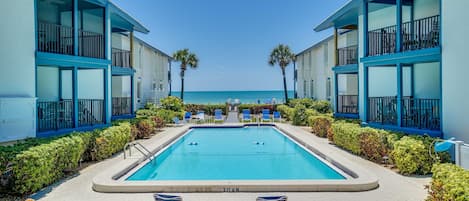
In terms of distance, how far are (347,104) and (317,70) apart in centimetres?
866

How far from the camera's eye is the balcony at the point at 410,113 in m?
13.1

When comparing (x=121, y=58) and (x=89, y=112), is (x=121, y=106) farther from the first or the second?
(x=89, y=112)

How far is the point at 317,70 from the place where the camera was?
29484mm

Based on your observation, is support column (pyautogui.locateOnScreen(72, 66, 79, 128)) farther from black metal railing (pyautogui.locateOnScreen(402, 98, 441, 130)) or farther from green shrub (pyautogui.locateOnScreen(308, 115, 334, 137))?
black metal railing (pyautogui.locateOnScreen(402, 98, 441, 130))

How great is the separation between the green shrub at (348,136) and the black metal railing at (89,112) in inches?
423

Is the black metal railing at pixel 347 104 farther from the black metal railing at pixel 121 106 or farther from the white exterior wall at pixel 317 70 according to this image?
the black metal railing at pixel 121 106

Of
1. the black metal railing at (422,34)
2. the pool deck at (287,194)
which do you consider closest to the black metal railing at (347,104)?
the black metal railing at (422,34)

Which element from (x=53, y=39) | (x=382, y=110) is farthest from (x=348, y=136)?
(x=53, y=39)

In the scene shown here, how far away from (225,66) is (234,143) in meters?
60.6

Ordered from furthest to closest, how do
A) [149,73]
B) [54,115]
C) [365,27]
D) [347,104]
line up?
[149,73] → [347,104] → [365,27] → [54,115]

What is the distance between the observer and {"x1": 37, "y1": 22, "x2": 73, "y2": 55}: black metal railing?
45.4 ft

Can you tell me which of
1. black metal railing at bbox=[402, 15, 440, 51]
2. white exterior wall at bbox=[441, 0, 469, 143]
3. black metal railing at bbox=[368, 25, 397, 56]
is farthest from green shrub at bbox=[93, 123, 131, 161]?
black metal railing at bbox=[402, 15, 440, 51]

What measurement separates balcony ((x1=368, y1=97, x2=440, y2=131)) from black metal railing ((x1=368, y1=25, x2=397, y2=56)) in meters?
2.17

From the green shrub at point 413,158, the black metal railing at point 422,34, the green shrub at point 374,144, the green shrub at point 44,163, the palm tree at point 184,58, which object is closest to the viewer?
the green shrub at point 44,163
